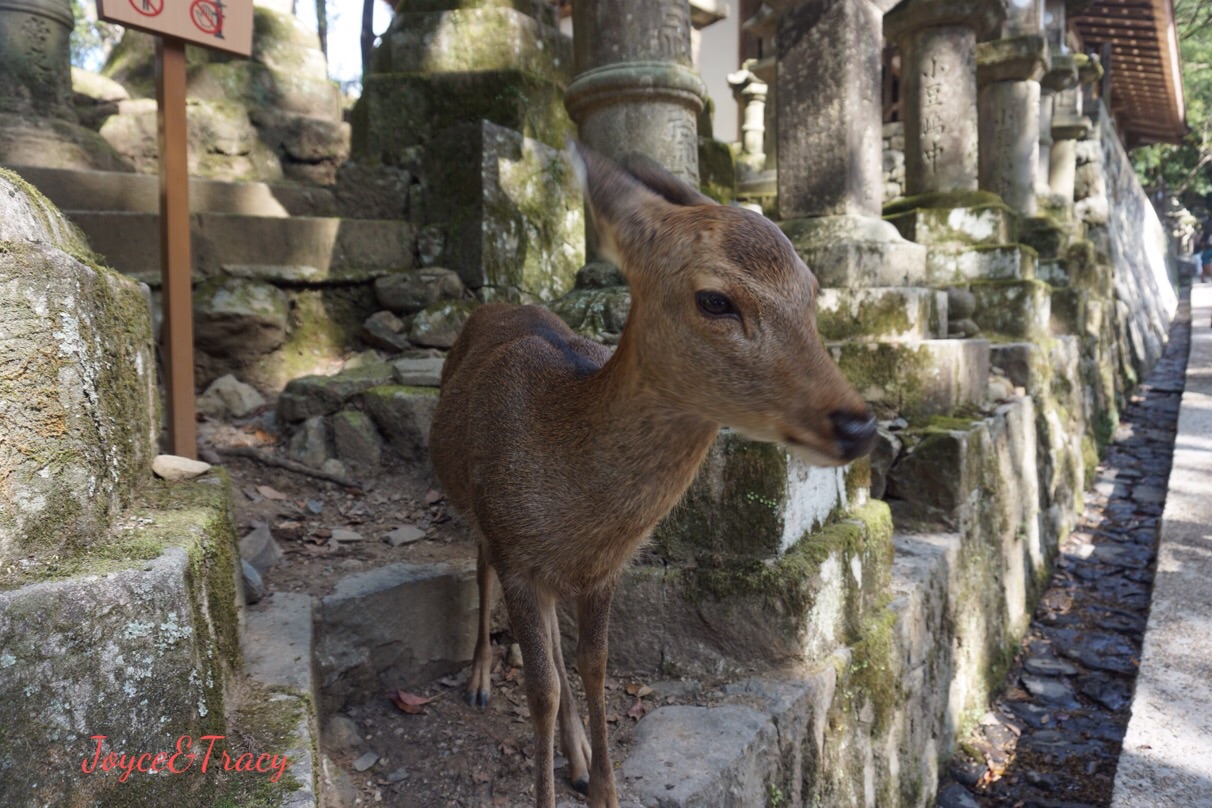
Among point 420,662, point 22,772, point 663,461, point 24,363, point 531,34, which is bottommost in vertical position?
point 420,662

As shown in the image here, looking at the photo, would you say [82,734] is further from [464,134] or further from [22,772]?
[464,134]

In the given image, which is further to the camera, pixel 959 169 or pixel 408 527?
pixel 959 169

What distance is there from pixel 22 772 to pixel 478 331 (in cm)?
158

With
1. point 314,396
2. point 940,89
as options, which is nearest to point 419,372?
point 314,396

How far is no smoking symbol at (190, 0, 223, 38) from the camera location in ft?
7.43

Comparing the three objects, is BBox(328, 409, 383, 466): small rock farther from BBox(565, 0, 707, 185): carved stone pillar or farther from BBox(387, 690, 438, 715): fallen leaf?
BBox(565, 0, 707, 185): carved stone pillar

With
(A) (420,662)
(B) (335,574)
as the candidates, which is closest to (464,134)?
(B) (335,574)

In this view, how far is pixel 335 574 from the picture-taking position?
2.59 metres

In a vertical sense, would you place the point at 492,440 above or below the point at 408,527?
above

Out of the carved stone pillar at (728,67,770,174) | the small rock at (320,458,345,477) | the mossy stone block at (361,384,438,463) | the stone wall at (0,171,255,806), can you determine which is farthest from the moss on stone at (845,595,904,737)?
the carved stone pillar at (728,67,770,174)

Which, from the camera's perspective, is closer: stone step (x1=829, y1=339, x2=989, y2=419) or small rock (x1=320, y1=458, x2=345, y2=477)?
small rock (x1=320, y1=458, x2=345, y2=477)

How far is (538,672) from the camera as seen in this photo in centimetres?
172

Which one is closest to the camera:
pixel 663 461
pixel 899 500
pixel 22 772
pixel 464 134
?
pixel 22 772

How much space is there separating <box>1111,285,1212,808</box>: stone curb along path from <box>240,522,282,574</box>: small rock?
8.28 ft
